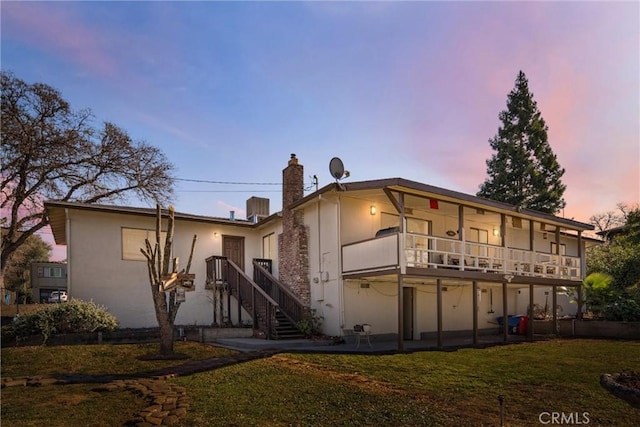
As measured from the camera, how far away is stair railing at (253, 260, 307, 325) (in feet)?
49.6

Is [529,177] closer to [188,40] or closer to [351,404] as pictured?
[188,40]

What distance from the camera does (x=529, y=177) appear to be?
1384 inches

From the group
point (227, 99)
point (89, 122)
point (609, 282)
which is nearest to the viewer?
point (227, 99)

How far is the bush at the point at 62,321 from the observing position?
38.1 feet

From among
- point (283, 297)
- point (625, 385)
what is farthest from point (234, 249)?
point (625, 385)

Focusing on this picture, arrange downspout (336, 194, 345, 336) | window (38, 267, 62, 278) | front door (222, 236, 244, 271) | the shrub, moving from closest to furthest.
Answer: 1. the shrub
2. downspout (336, 194, 345, 336)
3. front door (222, 236, 244, 271)
4. window (38, 267, 62, 278)

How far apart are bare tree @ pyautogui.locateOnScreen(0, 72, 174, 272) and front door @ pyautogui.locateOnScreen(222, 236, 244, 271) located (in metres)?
8.37

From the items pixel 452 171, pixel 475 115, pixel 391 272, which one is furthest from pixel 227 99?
pixel 452 171

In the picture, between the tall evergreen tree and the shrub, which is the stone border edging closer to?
the shrub

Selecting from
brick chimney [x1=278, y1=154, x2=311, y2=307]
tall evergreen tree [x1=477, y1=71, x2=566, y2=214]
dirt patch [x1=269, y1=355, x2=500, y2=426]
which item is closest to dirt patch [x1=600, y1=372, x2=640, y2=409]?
dirt patch [x1=269, y1=355, x2=500, y2=426]

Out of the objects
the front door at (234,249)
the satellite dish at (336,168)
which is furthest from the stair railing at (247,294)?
the satellite dish at (336,168)

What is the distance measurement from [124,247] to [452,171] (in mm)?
16330

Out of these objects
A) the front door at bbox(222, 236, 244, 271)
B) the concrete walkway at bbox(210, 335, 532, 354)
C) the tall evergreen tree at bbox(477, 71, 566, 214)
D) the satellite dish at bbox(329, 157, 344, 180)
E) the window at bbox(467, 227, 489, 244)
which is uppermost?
the tall evergreen tree at bbox(477, 71, 566, 214)

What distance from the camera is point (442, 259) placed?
15.8 m
